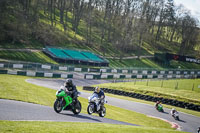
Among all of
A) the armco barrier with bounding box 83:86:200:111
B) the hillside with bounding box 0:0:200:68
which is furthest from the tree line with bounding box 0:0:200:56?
the armco barrier with bounding box 83:86:200:111

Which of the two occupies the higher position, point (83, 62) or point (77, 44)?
point (77, 44)

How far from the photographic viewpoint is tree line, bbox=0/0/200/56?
186ft

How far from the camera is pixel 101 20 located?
91.7 meters

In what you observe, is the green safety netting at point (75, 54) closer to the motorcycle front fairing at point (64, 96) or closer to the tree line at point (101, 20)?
the tree line at point (101, 20)

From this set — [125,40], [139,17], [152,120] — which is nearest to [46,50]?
[125,40]

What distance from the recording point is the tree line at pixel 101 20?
186 ft

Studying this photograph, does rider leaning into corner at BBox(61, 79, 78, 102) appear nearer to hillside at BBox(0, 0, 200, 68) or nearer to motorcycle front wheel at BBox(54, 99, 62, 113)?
motorcycle front wheel at BBox(54, 99, 62, 113)

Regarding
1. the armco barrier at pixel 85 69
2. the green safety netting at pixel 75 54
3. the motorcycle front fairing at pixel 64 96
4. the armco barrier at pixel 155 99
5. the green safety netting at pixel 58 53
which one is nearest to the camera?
the motorcycle front fairing at pixel 64 96

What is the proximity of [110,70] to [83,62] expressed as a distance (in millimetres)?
6486

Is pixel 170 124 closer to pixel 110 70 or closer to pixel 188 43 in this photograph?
pixel 110 70

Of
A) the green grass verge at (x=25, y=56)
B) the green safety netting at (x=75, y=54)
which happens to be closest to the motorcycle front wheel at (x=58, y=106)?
the green grass verge at (x=25, y=56)

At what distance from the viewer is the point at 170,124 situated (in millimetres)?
19453

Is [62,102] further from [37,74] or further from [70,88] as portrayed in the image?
[37,74]

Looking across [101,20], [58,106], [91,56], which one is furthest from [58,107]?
[101,20]
